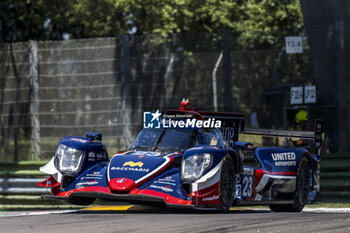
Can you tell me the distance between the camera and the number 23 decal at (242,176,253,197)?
10898 mm

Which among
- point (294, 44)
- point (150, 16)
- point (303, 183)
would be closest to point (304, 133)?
point (303, 183)

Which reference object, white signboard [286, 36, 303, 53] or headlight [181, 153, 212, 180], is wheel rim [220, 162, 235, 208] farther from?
white signboard [286, 36, 303, 53]

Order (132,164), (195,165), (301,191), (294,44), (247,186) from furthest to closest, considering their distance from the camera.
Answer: (294,44) → (301,191) → (247,186) → (132,164) → (195,165)

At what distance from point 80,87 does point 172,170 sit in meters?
4.64

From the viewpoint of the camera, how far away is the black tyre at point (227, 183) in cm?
1012

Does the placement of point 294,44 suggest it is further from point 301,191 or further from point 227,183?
point 227,183

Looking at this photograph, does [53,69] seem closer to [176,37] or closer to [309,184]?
[176,37]

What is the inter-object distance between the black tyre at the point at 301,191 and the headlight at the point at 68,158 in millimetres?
3019

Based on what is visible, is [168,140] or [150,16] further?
[150,16]

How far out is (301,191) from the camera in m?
11.9

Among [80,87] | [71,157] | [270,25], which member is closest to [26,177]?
[80,87]

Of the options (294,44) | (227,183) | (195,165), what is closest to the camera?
(195,165)

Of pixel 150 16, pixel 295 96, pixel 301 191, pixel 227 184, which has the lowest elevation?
pixel 301 191

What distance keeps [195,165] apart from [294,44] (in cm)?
509
